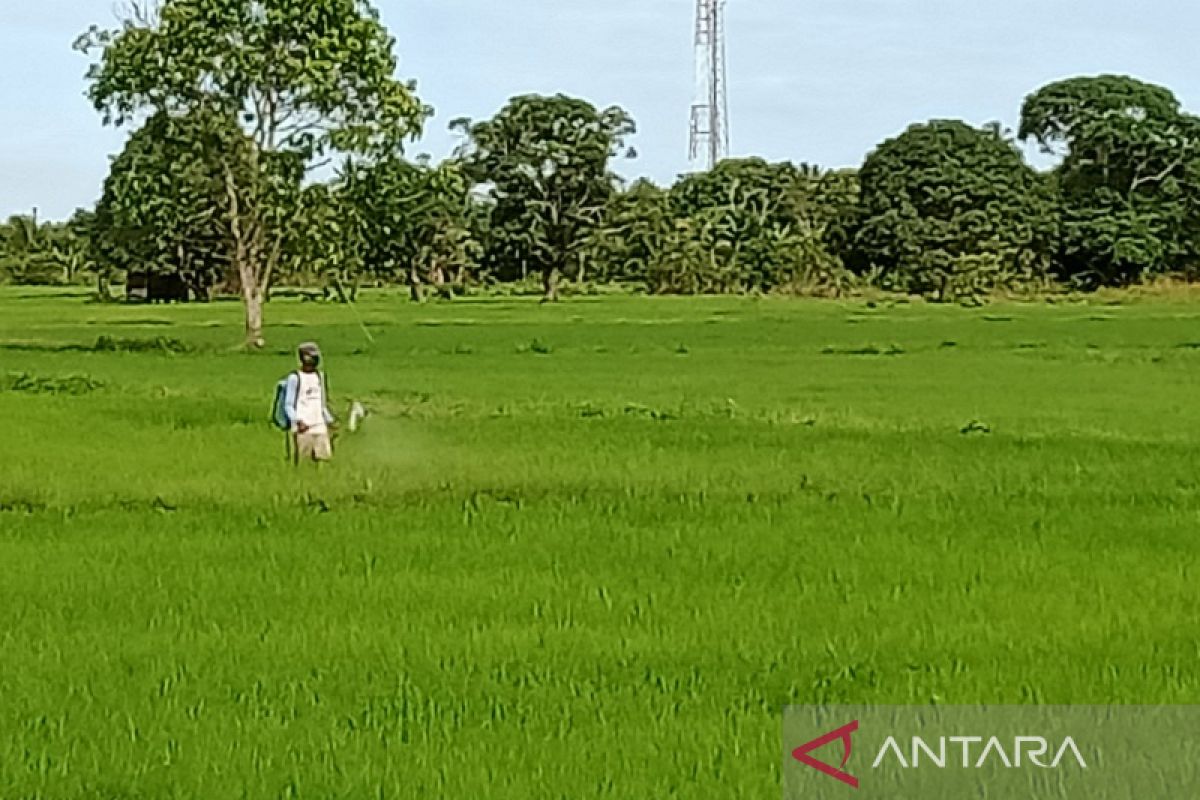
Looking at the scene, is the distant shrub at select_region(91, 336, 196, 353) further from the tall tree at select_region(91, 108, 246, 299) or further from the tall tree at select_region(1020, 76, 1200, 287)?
the tall tree at select_region(1020, 76, 1200, 287)

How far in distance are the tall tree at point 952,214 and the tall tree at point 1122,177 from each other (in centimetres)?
148

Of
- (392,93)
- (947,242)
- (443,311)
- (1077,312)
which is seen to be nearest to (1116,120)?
(947,242)

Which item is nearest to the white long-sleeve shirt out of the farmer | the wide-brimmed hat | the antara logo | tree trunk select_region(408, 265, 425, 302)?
the farmer

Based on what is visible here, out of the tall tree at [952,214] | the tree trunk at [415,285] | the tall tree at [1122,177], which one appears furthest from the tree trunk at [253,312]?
the tall tree at [1122,177]

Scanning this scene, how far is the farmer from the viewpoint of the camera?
1265cm

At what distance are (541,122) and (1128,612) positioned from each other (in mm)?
66169

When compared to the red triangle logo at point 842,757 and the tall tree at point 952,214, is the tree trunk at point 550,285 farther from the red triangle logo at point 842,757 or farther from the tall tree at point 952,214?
the red triangle logo at point 842,757

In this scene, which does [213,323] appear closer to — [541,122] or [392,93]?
[392,93]

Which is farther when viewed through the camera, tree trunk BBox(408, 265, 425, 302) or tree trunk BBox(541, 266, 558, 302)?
tree trunk BBox(408, 265, 425, 302)

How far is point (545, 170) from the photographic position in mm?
73688

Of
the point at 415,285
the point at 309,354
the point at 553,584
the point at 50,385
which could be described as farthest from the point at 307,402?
the point at 415,285

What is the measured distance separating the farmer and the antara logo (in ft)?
24.4

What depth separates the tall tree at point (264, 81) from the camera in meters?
32.3

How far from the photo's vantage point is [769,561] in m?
9.19
